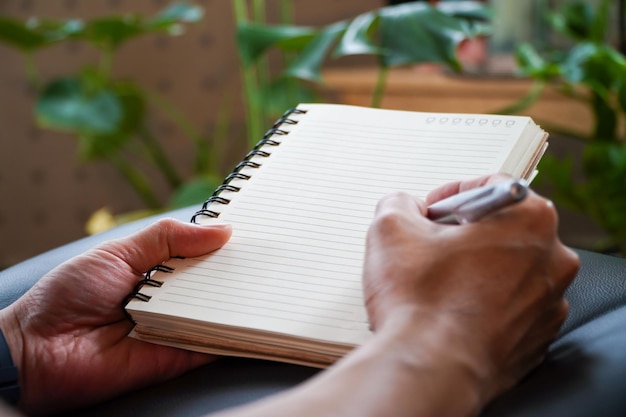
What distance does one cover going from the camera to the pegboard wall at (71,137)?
179 cm

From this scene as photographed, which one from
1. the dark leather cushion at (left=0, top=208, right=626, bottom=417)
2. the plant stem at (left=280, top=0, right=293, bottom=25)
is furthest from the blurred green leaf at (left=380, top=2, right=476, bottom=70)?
the plant stem at (left=280, top=0, right=293, bottom=25)

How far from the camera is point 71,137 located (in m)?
1.88

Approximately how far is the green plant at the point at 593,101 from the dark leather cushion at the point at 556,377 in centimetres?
51

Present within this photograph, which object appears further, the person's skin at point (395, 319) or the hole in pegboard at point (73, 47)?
the hole in pegboard at point (73, 47)

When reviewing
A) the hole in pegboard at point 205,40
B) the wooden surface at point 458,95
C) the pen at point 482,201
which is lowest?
the wooden surface at point 458,95

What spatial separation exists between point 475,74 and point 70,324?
1069 mm

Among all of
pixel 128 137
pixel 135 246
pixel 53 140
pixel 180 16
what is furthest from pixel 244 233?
pixel 53 140

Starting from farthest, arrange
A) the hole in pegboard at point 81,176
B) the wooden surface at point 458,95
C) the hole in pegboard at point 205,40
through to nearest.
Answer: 1. the hole in pegboard at point 81,176
2. the hole in pegboard at point 205,40
3. the wooden surface at point 458,95

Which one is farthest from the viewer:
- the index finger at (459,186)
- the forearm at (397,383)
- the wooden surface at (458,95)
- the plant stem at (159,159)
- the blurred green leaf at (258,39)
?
the plant stem at (159,159)

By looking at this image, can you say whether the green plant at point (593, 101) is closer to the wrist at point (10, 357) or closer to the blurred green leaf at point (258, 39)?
the blurred green leaf at point (258, 39)

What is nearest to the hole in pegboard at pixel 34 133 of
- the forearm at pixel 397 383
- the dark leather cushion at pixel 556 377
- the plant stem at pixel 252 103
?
the plant stem at pixel 252 103

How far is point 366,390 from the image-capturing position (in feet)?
1.20

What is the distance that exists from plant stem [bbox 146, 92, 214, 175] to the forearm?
1.33m

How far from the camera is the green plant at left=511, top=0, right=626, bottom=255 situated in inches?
43.0
